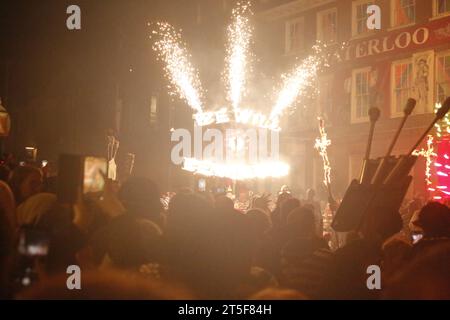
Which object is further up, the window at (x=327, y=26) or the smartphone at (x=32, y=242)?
the window at (x=327, y=26)

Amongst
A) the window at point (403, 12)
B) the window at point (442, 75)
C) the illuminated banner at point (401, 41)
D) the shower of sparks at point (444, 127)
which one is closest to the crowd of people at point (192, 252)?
the shower of sparks at point (444, 127)

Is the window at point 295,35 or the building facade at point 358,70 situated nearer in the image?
the building facade at point 358,70

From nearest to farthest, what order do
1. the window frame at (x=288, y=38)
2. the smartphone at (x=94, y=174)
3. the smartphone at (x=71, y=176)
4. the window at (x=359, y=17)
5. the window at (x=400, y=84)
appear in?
the smartphone at (x=71, y=176), the smartphone at (x=94, y=174), the window at (x=400, y=84), the window at (x=359, y=17), the window frame at (x=288, y=38)

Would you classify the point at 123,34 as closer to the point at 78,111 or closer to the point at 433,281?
the point at 78,111

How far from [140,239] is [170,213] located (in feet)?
1.05

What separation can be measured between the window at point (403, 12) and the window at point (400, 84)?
1.60 metres

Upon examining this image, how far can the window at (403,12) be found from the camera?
1934cm

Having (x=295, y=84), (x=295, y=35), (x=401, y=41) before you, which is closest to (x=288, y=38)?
(x=295, y=35)

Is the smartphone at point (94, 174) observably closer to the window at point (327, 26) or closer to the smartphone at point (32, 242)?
the smartphone at point (32, 242)

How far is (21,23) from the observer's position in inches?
720

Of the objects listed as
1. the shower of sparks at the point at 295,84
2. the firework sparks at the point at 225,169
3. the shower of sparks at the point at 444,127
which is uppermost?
the shower of sparks at the point at 295,84

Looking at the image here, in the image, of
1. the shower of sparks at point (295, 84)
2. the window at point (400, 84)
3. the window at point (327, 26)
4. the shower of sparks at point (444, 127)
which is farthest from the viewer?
the shower of sparks at point (295, 84)

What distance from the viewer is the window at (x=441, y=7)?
18094mm

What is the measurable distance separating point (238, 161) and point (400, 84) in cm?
1010
